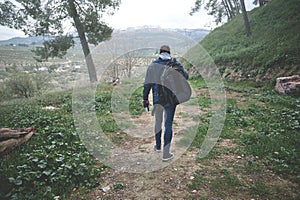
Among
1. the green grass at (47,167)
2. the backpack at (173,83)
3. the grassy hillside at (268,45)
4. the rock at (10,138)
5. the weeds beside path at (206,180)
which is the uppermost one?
the grassy hillside at (268,45)

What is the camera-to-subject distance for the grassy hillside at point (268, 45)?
1170 cm

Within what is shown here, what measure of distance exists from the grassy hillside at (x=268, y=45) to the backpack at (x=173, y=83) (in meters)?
9.70

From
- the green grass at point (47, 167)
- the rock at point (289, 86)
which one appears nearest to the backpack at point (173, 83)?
the green grass at point (47, 167)

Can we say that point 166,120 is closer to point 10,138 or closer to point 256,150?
point 256,150

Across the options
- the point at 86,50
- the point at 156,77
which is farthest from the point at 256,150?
the point at 86,50

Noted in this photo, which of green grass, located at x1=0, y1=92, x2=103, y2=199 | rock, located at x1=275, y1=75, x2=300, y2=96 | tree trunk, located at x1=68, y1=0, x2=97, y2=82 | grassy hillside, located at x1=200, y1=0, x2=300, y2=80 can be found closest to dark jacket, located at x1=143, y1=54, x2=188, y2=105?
green grass, located at x1=0, y1=92, x2=103, y2=199

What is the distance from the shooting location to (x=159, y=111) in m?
4.33

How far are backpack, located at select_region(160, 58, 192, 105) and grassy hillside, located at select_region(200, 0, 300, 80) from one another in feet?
31.8

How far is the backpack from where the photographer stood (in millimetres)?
3949

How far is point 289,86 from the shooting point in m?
9.20

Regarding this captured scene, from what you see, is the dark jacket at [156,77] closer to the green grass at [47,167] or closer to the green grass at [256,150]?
the green grass at [256,150]

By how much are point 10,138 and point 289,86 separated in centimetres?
1092

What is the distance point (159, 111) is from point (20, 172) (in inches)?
109

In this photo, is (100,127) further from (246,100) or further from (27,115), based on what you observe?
(246,100)
